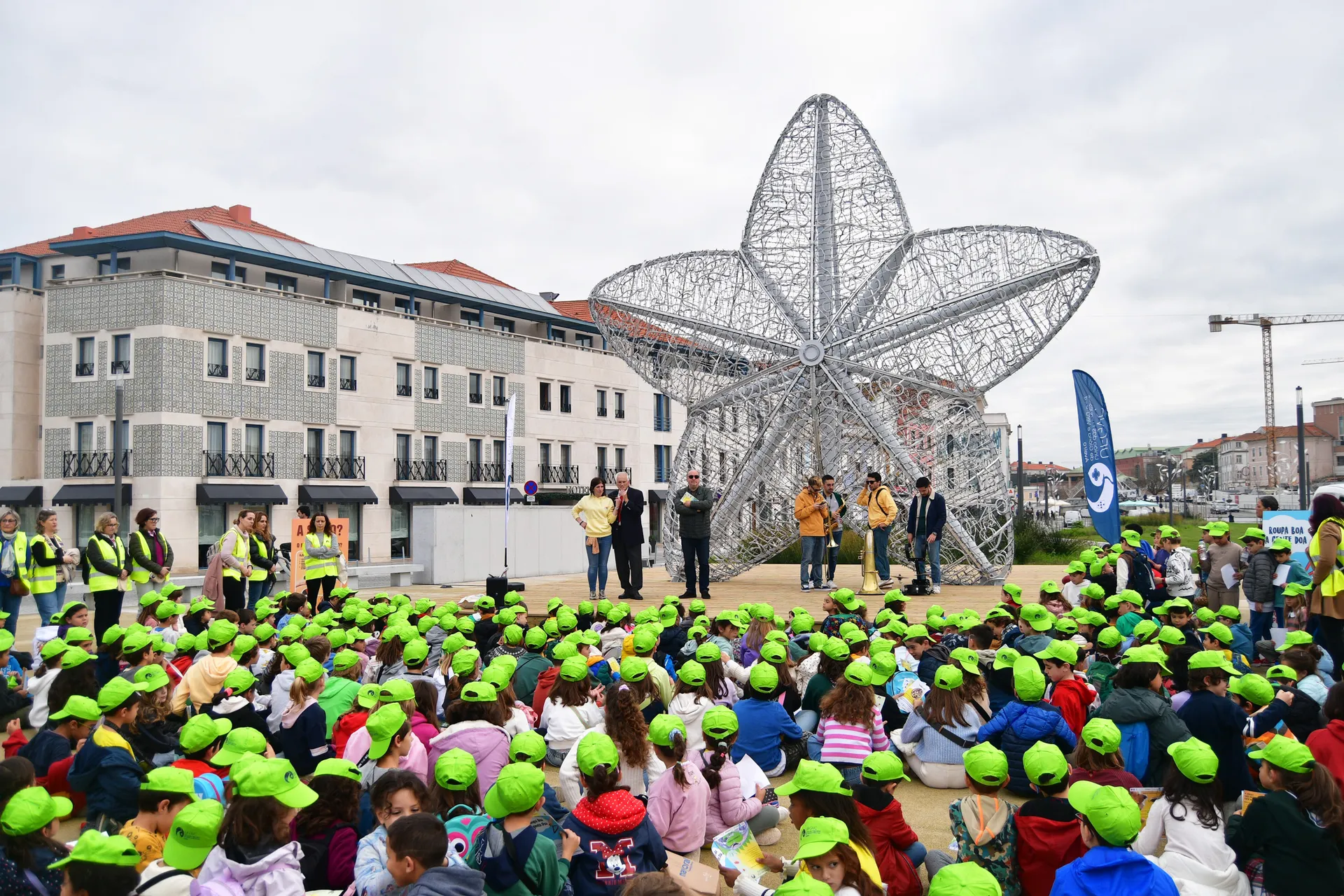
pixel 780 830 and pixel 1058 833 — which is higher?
pixel 1058 833

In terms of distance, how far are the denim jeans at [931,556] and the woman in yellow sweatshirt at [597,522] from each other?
14.7 ft

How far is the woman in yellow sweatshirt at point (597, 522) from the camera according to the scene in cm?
1427

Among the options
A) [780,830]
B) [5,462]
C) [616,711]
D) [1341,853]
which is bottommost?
[780,830]

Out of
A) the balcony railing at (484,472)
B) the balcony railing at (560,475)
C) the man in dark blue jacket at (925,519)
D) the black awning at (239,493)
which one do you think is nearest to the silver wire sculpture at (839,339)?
the man in dark blue jacket at (925,519)

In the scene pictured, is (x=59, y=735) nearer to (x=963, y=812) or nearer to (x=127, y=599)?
(x=963, y=812)

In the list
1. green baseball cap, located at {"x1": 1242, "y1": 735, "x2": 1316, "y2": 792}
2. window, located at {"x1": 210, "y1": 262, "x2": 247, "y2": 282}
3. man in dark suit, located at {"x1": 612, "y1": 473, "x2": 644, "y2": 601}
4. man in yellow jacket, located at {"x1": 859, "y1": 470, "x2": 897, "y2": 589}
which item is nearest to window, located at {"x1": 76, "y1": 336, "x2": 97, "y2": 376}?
window, located at {"x1": 210, "y1": 262, "x2": 247, "y2": 282}

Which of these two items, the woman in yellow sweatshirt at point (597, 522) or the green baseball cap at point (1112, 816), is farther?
the woman in yellow sweatshirt at point (597, 522)

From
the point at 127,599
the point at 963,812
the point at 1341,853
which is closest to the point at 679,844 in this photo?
the point at 963,812

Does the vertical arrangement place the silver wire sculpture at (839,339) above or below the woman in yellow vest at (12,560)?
above

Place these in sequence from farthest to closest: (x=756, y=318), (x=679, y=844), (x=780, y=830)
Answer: (x=756, y=318), (x=780, y=830), (x=679, y=844)

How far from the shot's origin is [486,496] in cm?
4562

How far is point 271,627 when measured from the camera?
9.06 m

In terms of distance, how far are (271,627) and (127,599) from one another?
13404mm

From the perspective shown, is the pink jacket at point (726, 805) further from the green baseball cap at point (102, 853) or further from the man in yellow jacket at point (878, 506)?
the man in yellow jacket at point (878, 506)
